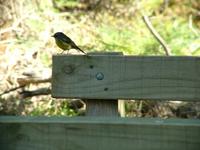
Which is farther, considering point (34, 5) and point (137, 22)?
point (137, 22)

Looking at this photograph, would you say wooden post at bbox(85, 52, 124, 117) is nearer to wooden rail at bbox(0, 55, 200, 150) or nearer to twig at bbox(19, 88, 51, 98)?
wooden rail at bbox(0, 55, 200, 150)

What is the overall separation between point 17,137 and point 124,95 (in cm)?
37

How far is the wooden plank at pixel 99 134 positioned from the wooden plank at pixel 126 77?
185 mm

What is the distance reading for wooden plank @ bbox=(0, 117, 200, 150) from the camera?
1.50m

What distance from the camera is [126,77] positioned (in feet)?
5.63

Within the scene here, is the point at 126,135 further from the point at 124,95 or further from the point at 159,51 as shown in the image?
the point at 159,51

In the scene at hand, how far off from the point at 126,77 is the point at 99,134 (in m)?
0.26

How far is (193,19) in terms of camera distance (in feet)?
26.3

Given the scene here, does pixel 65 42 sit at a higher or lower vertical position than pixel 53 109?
higher

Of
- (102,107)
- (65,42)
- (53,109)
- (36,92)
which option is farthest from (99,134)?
(53,109)

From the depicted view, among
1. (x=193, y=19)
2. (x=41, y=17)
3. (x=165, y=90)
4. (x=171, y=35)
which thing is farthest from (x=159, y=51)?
(x=165, y=90)

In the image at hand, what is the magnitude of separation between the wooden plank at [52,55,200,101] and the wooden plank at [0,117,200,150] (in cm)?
18

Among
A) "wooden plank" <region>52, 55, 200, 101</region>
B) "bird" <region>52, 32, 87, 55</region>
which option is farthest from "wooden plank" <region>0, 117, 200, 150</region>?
"bird" <region>52, 32, 87, 55</region>

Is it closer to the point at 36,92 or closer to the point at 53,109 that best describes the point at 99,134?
the point at 36,92
